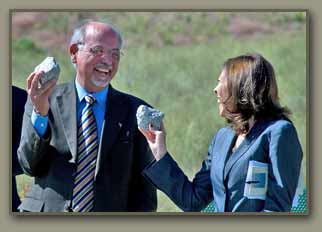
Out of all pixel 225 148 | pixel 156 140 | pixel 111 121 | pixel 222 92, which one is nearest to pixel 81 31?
pixel 111 121

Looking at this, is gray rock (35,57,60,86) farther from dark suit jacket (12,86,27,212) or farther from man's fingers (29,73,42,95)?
dark suit jacket (12,86,27,212)

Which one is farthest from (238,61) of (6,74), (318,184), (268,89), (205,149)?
(6,74)

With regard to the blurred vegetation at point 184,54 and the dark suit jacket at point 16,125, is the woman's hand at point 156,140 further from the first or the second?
the dark suit jacket at point 16,125

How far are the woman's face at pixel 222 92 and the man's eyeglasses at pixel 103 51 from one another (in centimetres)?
57

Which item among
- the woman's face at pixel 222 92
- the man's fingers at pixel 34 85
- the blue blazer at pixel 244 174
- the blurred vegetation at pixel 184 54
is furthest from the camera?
the blurred vegetation at pixel 184 54

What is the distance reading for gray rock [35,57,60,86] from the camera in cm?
438

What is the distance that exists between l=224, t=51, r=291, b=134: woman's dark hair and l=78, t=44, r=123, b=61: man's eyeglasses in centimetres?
65

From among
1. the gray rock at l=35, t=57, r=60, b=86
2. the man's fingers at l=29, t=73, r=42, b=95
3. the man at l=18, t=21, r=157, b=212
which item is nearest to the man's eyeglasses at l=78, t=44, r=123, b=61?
the man at l=18, t=21, r=157, b=212

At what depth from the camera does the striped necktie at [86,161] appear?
438 centimetres

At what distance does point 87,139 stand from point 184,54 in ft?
2.35

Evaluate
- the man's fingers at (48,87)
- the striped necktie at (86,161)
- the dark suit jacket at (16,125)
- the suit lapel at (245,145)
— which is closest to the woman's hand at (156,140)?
the striped necktie at (86,161)

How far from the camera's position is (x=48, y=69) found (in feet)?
14.4

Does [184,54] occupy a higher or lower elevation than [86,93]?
higher

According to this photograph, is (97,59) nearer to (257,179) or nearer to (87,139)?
(87,139)
